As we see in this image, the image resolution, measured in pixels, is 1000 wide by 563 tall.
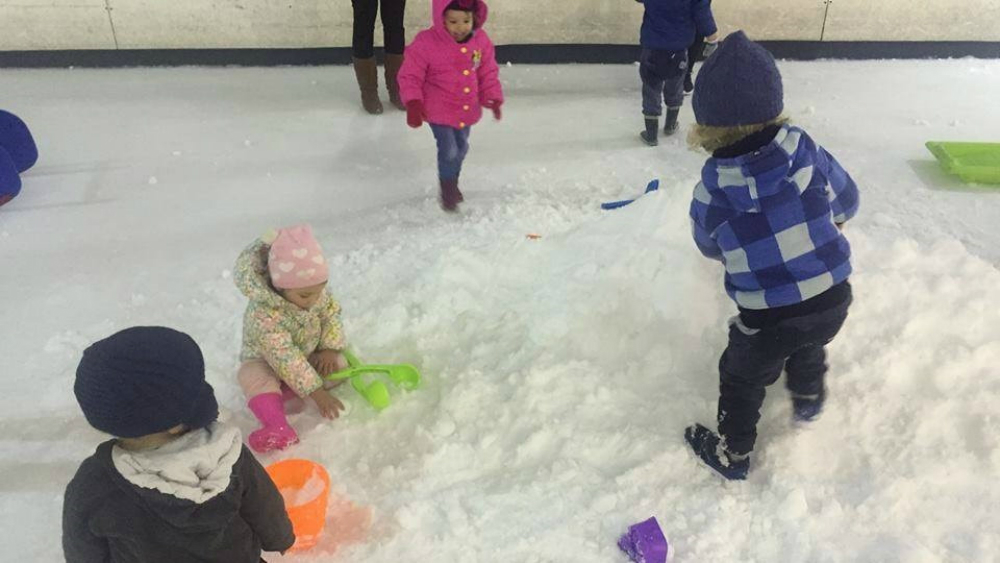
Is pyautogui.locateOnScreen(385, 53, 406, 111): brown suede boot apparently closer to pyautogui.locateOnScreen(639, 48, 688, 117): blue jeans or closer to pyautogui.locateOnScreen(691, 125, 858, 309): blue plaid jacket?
pyautogui.locateOnScreen(639, 48, 688, 117): blue jeans

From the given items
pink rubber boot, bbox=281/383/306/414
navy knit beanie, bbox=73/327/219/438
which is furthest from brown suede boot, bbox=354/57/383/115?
navy knit beanie, bbox=73/327/219/438

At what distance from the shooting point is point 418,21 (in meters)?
5.47

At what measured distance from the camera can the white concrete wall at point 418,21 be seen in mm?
5395

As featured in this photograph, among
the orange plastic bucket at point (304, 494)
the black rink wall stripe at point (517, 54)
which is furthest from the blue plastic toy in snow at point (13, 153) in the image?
the orange plastic bucket at point (304, 494)

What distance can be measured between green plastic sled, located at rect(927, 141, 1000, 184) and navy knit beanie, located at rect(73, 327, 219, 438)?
13.1 feet

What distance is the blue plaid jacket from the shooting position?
1896mm

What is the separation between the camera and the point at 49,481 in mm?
2328

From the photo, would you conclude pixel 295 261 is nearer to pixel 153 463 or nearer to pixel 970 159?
pixel 153 463

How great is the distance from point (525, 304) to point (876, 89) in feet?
11.9

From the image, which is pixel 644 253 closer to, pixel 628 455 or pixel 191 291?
pixel 628 455

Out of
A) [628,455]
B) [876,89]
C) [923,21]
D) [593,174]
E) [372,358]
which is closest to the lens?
[628,455]

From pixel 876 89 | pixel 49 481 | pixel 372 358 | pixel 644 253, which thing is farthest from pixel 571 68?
pixel 49 481

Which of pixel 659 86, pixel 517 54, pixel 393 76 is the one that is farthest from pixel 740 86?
pixel 517 54

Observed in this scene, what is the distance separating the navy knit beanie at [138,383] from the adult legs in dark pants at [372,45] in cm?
351
